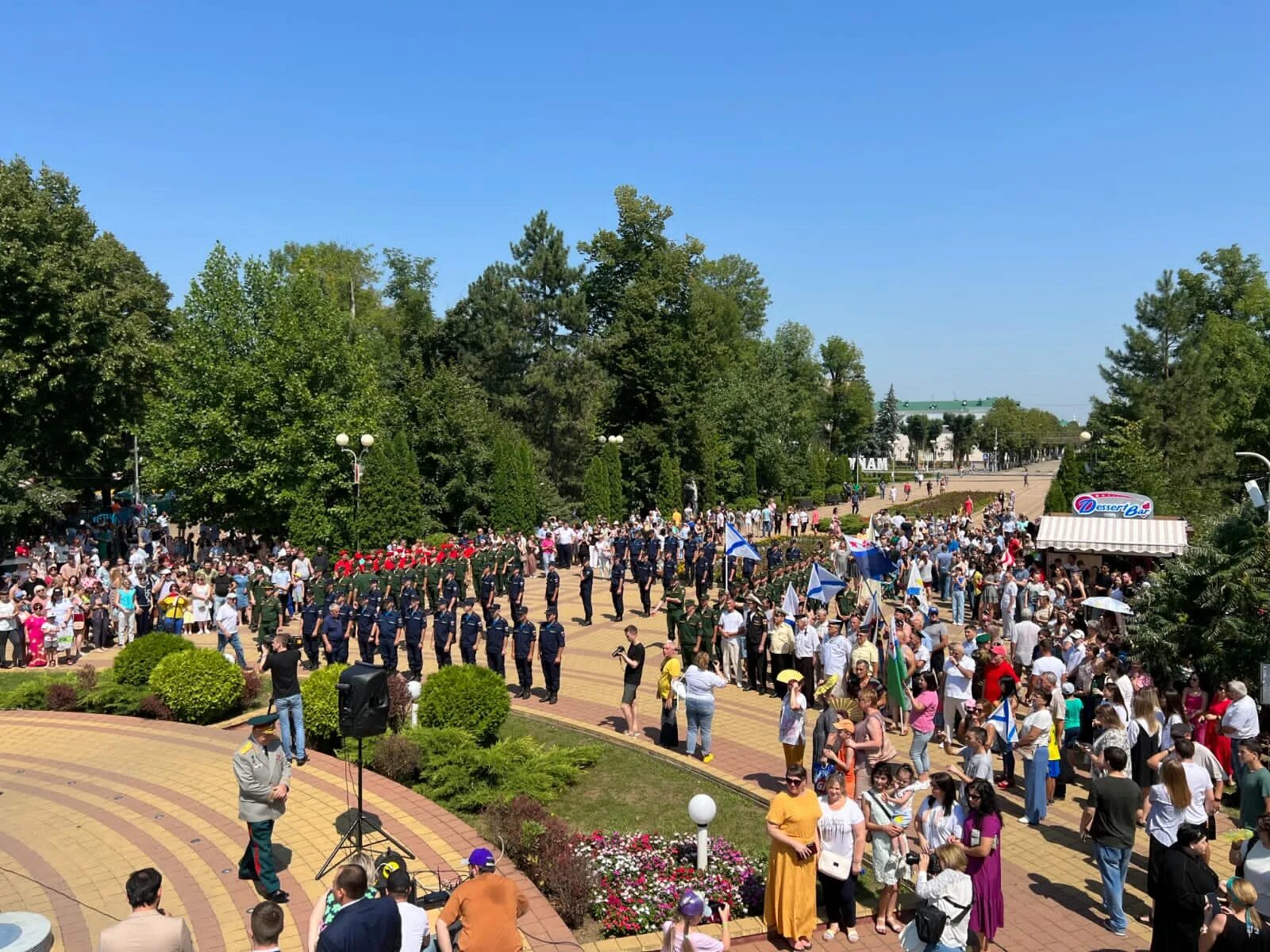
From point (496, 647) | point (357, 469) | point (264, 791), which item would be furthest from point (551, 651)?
point (357, 469)

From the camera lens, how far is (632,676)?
12.3 metres

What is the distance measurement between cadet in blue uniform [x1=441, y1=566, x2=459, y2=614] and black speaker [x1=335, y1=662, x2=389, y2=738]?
9435 mm

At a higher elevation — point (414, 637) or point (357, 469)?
point (357, 469)

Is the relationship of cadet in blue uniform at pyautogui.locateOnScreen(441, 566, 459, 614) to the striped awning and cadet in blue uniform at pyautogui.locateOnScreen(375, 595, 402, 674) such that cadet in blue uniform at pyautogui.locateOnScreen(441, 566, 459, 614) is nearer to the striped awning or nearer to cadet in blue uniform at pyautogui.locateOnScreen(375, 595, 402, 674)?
cadet in blue uniform at pyautogui.locateOnScreen(375, 595, 402, 674)

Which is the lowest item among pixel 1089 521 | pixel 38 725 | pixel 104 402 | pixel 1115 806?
pixel 38 725

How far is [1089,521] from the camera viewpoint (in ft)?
74.1

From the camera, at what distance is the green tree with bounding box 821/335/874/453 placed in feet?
272

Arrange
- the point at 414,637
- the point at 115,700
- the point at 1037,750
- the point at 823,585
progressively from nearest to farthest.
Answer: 1. the point at 1037,750
2. the point at 115,700
3. the point at 414,637
4. the point at 823,585

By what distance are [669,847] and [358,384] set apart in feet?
83.9

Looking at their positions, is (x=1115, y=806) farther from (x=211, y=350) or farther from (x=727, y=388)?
(x=727, y=388)

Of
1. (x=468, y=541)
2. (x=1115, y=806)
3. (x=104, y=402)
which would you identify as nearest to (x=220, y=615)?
(x=468, y=541)

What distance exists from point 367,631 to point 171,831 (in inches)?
272

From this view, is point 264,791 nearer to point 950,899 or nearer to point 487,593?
point 950,899

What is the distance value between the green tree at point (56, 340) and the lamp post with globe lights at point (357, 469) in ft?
26.5
